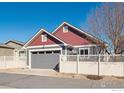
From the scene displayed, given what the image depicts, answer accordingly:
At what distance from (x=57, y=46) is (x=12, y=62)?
6.71 meters

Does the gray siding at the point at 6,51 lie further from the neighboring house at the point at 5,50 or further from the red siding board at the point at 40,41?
the red siding board at the point at 40,41

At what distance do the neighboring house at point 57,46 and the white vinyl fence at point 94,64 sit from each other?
5010 millimetres

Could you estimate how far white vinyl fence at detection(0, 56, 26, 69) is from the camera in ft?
101

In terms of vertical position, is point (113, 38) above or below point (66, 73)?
above

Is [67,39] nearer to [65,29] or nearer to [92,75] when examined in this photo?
[65,29]

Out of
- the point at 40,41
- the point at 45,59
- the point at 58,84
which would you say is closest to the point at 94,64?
the point at 58,84

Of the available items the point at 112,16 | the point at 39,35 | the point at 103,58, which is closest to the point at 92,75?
the point at 103,58

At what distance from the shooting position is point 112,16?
2441cm

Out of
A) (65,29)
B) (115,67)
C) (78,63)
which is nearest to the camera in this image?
(115,67)

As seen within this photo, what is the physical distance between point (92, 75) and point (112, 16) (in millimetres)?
6991

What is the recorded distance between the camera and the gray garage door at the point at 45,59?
2816cm

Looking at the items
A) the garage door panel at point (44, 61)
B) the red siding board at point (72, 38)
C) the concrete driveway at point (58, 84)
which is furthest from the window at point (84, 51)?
the concrete driveway at point (58, 84)

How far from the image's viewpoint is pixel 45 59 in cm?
2900

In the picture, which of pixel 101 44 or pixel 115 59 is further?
pixel 101 44
